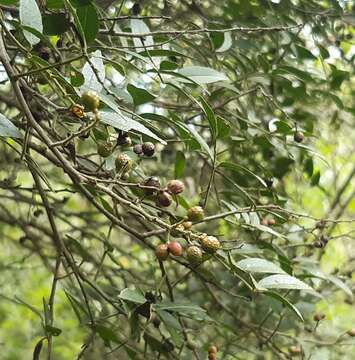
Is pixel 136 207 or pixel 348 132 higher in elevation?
pixel 136 207

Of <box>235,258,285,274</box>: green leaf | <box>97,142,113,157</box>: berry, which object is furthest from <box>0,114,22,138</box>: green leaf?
→ <box>235,258,285,274</box>: green leaf

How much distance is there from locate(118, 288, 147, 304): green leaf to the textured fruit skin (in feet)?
0.60

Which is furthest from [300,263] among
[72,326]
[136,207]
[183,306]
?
[72,326]

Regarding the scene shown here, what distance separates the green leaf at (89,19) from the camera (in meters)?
0.81

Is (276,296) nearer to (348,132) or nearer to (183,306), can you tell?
(183,306)

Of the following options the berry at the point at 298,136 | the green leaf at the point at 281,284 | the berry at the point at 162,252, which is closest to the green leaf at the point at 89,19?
the berry at the point at 162,252

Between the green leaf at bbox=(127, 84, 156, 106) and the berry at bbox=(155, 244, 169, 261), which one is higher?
the green leaf at bbox=(127, 84, 156, 106)

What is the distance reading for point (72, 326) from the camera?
2.80m

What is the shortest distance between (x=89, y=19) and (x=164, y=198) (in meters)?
0.22

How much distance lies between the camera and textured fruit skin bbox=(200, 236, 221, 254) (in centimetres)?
79

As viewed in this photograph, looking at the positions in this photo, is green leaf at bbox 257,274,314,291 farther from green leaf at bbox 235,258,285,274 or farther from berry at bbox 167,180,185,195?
berry at bbox 167,180,185,195

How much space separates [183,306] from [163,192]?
10.7 inches

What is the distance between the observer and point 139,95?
96 centimetres

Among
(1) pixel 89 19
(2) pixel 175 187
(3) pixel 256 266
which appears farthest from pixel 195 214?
(1) pixel 89 19
